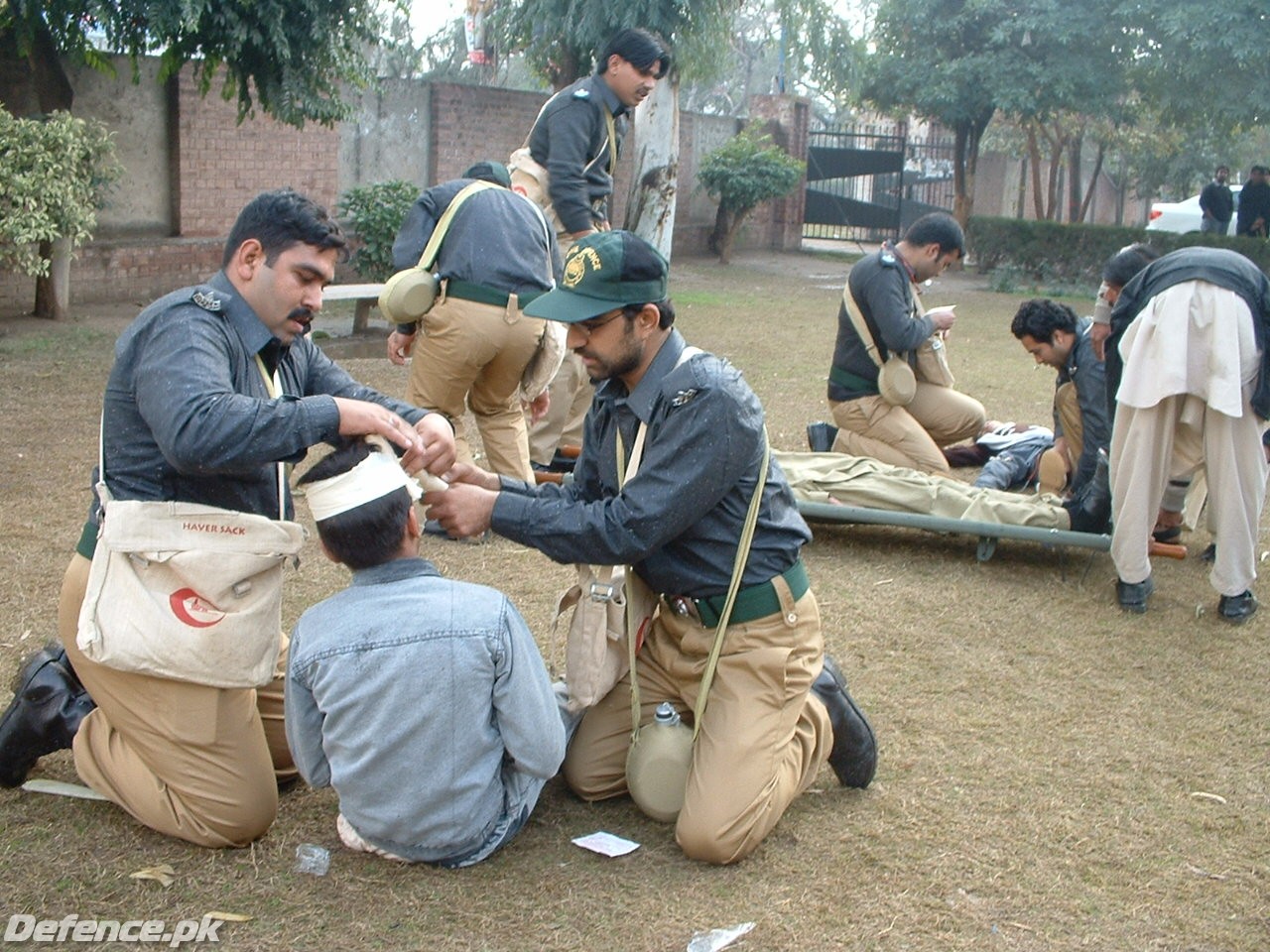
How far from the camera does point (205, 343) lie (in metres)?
3.25

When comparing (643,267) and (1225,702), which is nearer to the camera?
(643,267)

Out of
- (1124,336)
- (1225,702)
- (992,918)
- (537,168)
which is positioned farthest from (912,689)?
(537,168)

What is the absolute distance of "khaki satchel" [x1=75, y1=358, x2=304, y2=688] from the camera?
3.28m

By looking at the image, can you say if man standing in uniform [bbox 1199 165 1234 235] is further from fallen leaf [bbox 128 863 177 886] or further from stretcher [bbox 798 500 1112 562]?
fallen leaf [bbox 128 863 177 886]

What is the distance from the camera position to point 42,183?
10031 mm

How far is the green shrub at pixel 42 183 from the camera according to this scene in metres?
9.81

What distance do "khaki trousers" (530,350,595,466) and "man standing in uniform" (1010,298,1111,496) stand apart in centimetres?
228

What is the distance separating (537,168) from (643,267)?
4.06 meters

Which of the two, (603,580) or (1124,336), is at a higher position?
(1124,336)

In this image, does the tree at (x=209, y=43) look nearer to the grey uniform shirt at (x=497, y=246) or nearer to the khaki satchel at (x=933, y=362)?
the grey uniform shirt at (x=497, y=246)

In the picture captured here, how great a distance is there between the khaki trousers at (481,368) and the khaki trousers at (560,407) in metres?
0.79

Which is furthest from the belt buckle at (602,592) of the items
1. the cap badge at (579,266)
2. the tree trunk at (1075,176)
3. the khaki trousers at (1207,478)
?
the tree trunk at (1075,176)

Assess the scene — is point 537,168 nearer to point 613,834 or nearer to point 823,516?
point 823,516

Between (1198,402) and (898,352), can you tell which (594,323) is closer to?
(1198,402)
